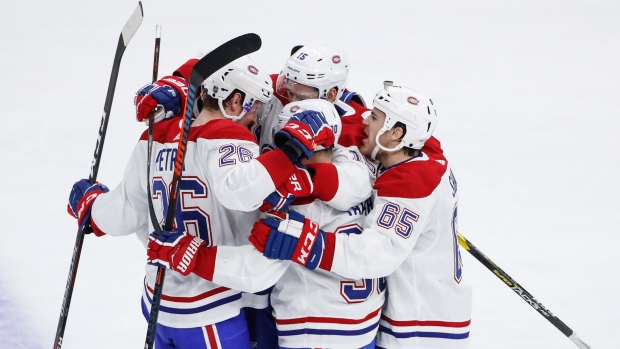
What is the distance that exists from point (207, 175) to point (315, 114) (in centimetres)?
41

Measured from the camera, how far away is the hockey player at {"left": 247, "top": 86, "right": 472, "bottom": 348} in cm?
245

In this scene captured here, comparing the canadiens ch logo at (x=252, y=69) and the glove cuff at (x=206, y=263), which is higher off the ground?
the canadiens ch logo at (x=252, y=69)

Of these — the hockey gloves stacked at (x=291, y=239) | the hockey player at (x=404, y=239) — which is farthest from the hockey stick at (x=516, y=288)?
the hockey gloves stacked at (x=291, y=239)

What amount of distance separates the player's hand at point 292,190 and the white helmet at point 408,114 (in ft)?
1.11

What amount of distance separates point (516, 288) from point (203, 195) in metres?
1.59

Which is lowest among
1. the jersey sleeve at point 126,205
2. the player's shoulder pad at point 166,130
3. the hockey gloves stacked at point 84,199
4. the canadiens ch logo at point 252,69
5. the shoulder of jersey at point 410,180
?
the hockey gloves stacked at point 84,199

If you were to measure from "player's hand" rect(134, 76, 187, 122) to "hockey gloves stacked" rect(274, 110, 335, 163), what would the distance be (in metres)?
0.51

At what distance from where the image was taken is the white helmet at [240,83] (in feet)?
8.35

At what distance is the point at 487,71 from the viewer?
7129 mm

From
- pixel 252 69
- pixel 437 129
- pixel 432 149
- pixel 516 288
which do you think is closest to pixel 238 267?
pixel 252 69

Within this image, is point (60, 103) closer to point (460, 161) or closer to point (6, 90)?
point (6, 90)

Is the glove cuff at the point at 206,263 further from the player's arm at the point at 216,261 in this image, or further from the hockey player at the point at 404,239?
the hockey player at the point at 404,239

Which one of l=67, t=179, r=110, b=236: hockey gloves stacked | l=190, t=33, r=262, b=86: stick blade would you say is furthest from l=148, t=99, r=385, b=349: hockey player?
l=67, t=179, r=110, b=236: hockey gloves stacked

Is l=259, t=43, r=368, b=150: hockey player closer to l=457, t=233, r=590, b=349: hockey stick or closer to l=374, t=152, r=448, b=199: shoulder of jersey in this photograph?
l=374, t=152, r=448, b=199: shoulder of jersey
